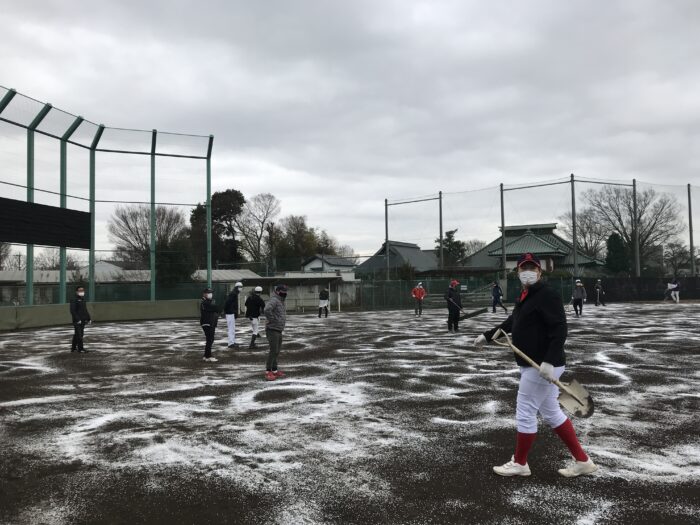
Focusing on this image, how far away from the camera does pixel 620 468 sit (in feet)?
15.7

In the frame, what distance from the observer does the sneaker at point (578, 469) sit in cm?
457

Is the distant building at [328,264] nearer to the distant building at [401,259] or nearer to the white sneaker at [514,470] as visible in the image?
the distant building at [401,259]

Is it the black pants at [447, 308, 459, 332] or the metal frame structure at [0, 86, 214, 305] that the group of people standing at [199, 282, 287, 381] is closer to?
the black pants at [447, 308, 459, 332]

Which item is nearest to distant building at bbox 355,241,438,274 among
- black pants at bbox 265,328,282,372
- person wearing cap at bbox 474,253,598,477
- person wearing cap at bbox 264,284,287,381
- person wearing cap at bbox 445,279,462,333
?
person wearing cap at bbox 445,279,462,333

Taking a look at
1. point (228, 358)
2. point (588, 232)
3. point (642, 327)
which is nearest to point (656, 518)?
point (228, 358)

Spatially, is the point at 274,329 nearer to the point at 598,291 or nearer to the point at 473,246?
the point at 598,291

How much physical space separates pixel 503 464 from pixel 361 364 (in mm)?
6251

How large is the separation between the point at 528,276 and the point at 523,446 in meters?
1.45

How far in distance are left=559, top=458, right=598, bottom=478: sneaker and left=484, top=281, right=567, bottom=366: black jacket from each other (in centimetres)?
96

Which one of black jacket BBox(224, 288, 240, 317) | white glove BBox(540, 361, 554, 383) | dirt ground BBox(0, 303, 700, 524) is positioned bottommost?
dirt ground BBox(0, 303, 700, 524)

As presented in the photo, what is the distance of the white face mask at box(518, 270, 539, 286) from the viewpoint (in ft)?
14.9

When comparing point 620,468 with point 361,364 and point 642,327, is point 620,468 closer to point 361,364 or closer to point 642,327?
point 361,364

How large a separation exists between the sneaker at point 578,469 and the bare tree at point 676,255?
58.5 meters

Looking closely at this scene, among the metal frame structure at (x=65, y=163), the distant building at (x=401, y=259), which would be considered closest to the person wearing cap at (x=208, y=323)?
the metal frame structure at (x=65, y=163)
